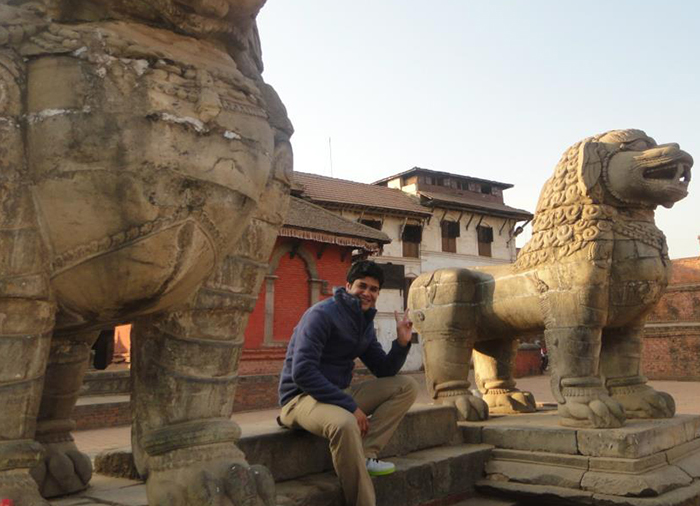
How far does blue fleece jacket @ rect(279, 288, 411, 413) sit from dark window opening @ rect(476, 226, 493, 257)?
83.9 feet

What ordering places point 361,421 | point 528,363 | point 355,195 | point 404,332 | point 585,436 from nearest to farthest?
point 361,421, point 404,332, point 585,436, point 528,363, point 355,195

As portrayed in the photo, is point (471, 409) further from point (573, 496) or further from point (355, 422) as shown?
point (355, 422)

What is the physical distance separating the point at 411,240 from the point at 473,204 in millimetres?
3810

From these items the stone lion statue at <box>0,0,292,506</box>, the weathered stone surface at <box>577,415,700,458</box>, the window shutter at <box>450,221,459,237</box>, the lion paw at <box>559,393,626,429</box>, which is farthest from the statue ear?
the window shutter at <box>450,221,459,237</box>

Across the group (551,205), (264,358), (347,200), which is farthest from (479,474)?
(347,200)

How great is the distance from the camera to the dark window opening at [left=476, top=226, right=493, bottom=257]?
28391 mm

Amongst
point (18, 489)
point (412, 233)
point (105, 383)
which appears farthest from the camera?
point (412, 233)

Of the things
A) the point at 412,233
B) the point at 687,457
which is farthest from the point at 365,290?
the point at 412,233

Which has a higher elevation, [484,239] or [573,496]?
[484,239]

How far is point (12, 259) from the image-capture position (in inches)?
67.8

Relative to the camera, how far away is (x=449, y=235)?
27.5 meters

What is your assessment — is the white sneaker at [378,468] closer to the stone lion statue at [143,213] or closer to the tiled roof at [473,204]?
the stone lion statue at [143,213]

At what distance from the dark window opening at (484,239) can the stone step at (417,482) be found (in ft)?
81.1

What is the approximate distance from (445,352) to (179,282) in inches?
134
